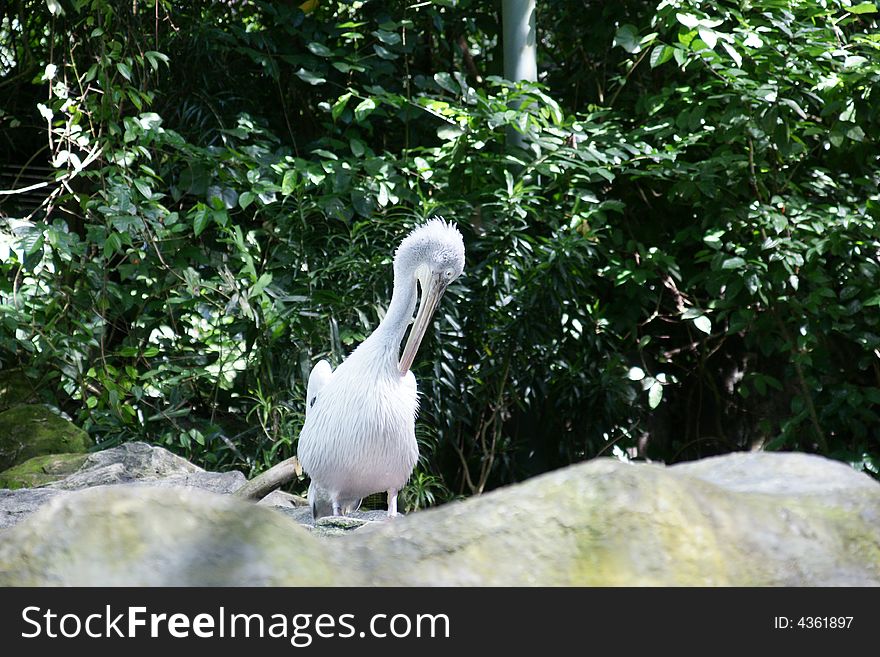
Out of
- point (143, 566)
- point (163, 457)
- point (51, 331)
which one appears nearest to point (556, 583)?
point (143, 566)

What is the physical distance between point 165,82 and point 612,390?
317 cm

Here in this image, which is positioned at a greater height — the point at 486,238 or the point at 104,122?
the point at 104,122

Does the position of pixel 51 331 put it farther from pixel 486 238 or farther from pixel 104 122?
pixel 486 238

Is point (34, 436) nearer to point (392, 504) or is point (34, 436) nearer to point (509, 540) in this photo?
point (392, 504)

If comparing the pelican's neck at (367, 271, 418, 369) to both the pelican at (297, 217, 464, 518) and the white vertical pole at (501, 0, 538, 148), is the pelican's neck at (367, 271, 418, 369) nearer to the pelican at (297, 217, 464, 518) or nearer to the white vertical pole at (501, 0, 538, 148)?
the pelican at (297, 217, 464, 518)

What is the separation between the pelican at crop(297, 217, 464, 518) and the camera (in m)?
3.41

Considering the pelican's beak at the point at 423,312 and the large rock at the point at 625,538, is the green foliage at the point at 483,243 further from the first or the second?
the large rock at the point at 625,538

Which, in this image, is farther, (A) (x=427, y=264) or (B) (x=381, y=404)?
(A) (x=427, y=264)

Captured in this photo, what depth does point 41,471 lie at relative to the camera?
4406 millimetres

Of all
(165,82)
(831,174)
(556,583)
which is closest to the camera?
(556,583)

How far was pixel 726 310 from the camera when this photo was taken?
195 inches

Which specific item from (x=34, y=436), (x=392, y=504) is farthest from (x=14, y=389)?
(x=392, y=504)

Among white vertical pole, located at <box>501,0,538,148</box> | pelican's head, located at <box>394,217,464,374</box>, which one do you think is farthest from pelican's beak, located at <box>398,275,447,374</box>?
white vertical pole, located at <box>501,0,538,148</box>

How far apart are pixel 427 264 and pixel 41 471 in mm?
2118
